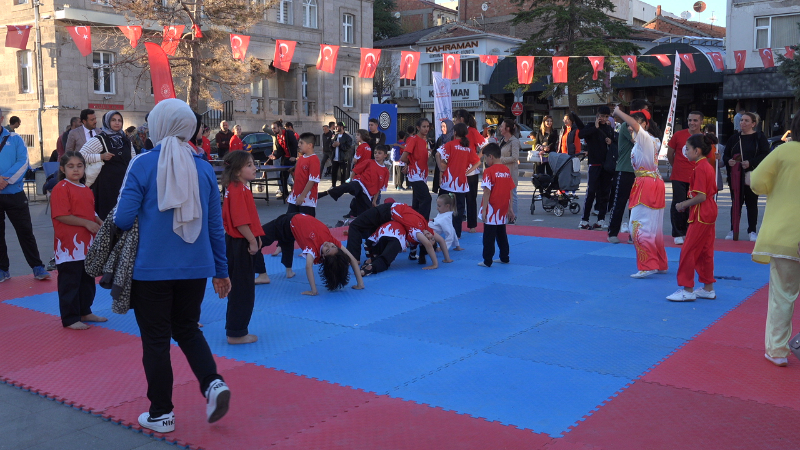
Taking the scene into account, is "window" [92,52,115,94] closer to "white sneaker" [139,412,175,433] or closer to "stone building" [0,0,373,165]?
"stone building" [0,0,373,165]

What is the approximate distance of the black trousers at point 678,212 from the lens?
950cm

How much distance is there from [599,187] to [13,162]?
8.32m

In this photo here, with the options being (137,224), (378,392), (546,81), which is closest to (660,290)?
(378,392)

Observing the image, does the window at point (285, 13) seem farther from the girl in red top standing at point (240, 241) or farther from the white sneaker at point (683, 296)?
the white sneaker at point (683, 296)

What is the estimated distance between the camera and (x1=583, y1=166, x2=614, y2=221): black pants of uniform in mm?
10819

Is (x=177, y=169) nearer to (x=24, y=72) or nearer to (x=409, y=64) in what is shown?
(x=409, y=64)

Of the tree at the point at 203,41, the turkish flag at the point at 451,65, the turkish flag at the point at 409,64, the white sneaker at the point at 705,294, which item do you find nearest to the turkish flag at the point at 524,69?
the turkish flag at the point at 451,65

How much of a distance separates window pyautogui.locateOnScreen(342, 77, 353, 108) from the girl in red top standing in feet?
108

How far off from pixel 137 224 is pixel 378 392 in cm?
180

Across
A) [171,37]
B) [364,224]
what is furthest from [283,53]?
[364,224]

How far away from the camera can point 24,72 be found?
27.3 metres

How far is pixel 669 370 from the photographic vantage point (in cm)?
471

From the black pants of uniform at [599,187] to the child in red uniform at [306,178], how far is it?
457cm

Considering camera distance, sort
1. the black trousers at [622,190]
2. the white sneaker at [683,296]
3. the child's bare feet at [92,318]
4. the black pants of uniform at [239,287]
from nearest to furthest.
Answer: the black pants of uniform at [239,287] → the child's bare feet at [92,318] → the white sneaker at [683,296] → the black trousers at [622,190]
